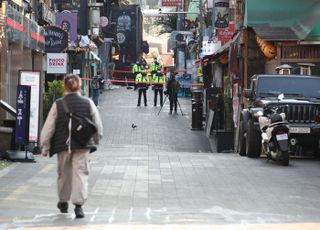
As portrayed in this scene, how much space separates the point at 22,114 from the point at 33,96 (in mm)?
1096

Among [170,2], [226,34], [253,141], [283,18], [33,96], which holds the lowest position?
[253,141]

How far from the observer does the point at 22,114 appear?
18.0 meters

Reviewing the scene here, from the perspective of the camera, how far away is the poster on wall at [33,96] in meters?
19.0

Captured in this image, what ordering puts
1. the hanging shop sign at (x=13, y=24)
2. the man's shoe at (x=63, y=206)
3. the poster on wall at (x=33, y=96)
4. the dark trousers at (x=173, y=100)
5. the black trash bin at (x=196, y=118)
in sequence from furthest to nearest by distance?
the dark trousers at (x=173, y=100)
the black trash bin at (x=196, y=118)
the hanging shop sign at (x=13, y=24)
the poster on wall at (x=33, y=96)
the man's shoe at (x=63, y=206)

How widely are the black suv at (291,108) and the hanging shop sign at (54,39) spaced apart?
1055 cm

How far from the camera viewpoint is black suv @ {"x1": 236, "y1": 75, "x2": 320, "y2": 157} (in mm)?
19500

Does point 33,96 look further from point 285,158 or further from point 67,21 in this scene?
point 67,21

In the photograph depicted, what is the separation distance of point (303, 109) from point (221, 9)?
20.9 meters

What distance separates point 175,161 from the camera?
60.7 feet

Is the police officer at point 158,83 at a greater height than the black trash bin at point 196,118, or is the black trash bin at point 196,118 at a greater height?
the police officer at point 158,83

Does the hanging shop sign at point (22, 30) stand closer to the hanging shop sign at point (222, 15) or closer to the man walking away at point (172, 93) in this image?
the man walking away at point (172, 93)

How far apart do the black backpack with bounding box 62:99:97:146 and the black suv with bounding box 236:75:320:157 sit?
9.66 metres

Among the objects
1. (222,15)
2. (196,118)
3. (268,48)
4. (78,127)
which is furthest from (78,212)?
(222,15)

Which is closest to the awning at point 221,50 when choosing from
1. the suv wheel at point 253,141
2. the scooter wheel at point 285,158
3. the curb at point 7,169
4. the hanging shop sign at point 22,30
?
the hanging shop sign at point 22,30
